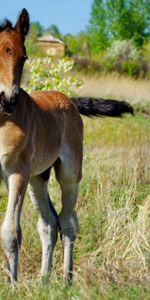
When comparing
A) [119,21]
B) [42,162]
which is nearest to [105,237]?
[42,162]

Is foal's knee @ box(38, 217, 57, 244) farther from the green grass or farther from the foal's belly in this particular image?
the foal's belly

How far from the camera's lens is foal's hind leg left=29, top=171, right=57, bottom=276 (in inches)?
328

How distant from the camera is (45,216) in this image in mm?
8555

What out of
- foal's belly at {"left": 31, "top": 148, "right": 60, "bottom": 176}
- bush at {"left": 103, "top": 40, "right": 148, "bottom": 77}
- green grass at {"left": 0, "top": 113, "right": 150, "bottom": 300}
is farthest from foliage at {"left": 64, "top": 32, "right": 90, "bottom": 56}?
foal's belly at {"left": 31, "top": 148, "right": 60, "bottom": 176}

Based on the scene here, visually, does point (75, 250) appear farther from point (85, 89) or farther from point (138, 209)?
point (85, 89)

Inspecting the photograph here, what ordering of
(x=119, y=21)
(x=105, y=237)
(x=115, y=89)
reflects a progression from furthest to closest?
(x=119, y=21)
(x=115, y=89)
(x=105, y=237)

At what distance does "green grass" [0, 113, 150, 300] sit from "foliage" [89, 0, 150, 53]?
188 feet

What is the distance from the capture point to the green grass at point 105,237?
5789 millimetres

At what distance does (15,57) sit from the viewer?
6.71 metres

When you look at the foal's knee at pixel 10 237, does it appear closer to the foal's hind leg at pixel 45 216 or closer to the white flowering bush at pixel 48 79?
the foal's hind leg at pixel 45 216

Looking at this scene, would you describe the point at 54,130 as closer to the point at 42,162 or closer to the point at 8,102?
the point at 42,162

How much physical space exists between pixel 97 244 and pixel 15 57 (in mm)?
3035

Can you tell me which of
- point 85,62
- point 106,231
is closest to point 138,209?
point 106,231

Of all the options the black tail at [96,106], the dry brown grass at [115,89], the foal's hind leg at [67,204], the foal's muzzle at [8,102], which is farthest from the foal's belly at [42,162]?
the dry brown grass at [115,89]
